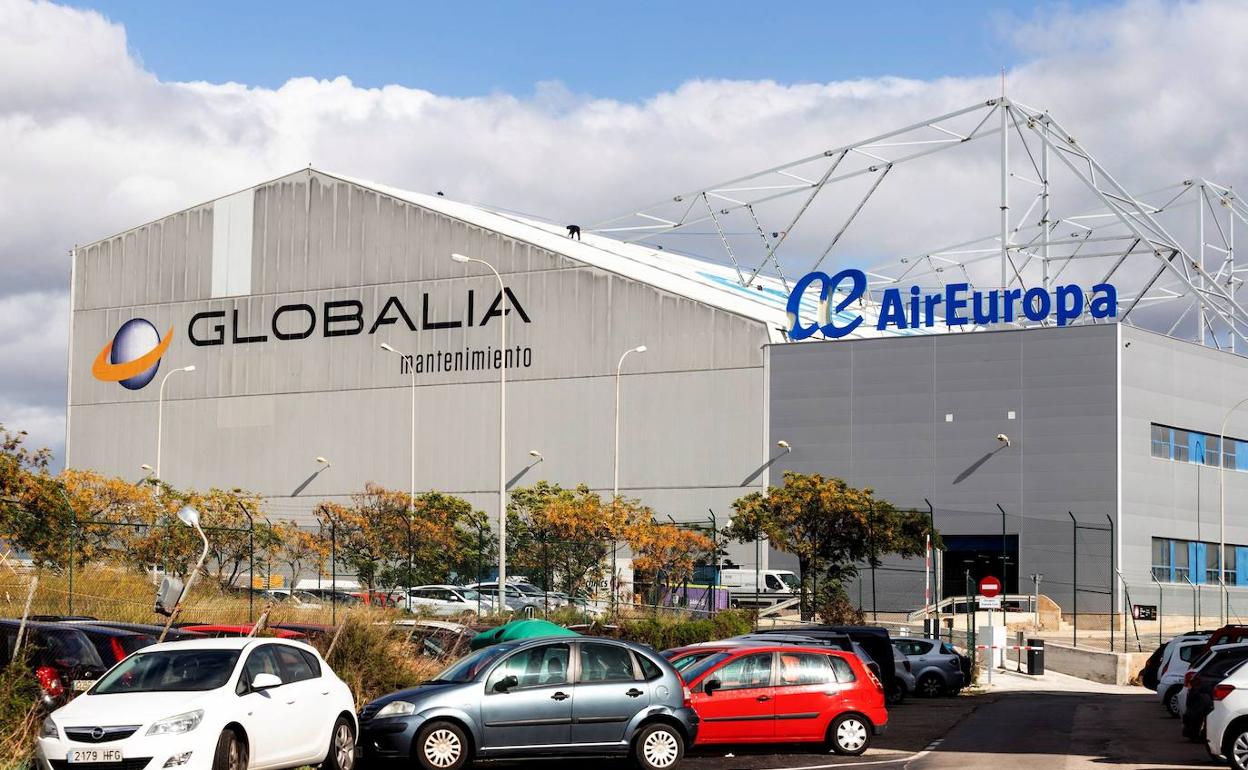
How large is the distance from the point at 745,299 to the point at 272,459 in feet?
76.8

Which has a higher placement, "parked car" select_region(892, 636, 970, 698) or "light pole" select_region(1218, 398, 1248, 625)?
"light pole" select_region(1218, 398, 1248, 625)

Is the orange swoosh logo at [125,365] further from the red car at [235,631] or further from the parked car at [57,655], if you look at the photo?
the parked car at [57,655]

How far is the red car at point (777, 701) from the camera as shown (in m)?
21.0

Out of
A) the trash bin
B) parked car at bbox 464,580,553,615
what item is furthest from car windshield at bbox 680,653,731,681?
the trash bin

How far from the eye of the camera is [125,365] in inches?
3029

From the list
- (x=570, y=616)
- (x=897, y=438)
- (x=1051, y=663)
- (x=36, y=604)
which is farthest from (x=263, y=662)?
(x=897, y=438)

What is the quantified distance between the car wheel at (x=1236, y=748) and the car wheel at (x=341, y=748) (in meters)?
10.0

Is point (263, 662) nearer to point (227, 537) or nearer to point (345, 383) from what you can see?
point (227, 537)

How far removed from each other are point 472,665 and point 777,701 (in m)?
4.75

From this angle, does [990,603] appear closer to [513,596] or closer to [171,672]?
[513,596]

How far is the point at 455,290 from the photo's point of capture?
6981 cm

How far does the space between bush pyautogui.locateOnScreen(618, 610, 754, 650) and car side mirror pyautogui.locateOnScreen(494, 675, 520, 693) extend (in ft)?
49.1

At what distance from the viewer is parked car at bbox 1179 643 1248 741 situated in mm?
21969

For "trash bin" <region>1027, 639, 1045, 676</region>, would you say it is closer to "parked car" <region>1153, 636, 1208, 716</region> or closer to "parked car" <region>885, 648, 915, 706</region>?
"parked car" <region>885, 648, 915, 706</region>
